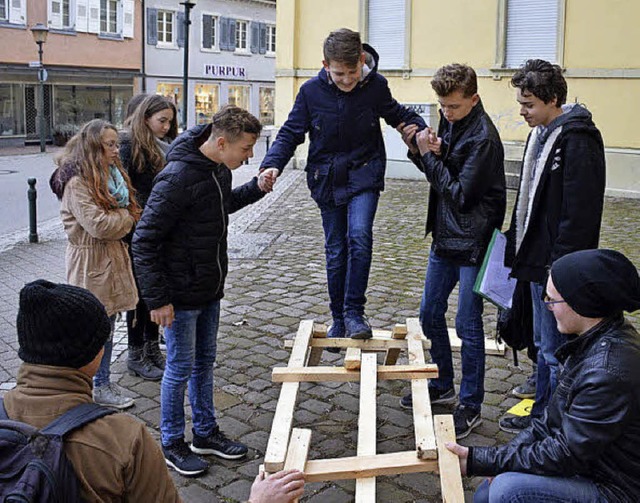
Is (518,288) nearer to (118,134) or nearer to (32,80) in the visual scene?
(118,134)

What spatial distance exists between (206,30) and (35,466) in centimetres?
4130

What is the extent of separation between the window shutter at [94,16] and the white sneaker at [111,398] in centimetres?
3214

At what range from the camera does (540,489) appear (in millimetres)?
2891

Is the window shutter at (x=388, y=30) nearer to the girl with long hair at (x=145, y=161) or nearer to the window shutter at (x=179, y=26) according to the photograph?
the girl with long hair at (x=145, y=161)

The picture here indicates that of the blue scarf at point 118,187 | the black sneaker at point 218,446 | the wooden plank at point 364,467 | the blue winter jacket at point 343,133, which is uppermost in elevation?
the blue winter jacket at point 343,133

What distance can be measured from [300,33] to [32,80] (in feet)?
51.8

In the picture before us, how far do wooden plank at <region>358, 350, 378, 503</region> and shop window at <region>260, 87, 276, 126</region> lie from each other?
40951mm

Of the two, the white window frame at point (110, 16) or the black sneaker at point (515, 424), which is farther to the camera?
the white window frame at point (110, 16)

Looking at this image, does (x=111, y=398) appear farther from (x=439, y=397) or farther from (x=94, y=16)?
(x=94, y=16)

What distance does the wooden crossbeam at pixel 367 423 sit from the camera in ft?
11.2

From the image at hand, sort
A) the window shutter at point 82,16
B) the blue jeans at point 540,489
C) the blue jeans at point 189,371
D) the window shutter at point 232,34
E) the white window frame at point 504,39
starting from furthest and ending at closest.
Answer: the window shutter at point 232,34 < the window shutter at point 82,16 < the white window frame at point 504,39 < the blue jeans at point 189,371 < the blue jeans at point 540,489

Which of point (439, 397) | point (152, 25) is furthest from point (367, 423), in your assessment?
point (152, 25)

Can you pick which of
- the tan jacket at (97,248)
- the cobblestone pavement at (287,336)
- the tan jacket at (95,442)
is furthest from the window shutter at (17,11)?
the tan jacket at (95,442)

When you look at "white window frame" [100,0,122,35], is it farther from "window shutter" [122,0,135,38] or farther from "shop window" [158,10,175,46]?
"shop window" [158,10,175,46]
